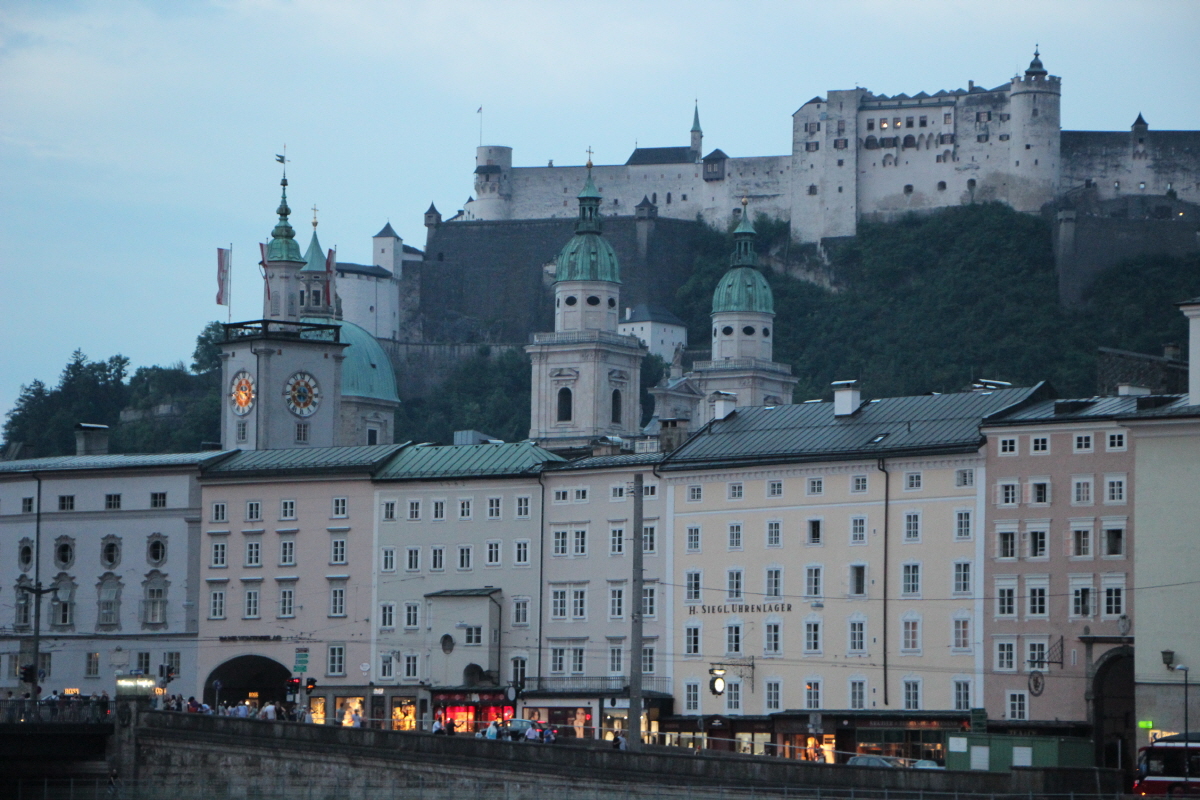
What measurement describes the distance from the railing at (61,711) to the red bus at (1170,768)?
1158 inches

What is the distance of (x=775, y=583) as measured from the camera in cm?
8431

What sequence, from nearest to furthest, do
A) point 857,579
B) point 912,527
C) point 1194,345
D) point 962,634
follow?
point 1194,345 < point 962,634 < point 912,527 < point 857,579

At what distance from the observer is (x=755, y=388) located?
153000 mm

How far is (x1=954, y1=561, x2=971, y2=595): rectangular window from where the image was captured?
79.6m

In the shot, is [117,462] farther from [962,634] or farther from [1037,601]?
[1037,601]

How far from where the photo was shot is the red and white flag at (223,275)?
397 ft

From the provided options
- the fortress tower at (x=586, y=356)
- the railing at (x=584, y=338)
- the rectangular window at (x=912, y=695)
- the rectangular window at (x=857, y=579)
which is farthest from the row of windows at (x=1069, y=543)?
the railing at (x=584, y=338)

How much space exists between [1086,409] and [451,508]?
23579mm

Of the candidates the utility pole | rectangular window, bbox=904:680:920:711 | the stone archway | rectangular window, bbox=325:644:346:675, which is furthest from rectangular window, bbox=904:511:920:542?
the utility pole

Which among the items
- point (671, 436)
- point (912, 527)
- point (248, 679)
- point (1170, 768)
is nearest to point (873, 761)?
point (1170, 768)

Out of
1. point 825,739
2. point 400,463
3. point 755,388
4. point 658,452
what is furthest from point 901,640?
point 755,388

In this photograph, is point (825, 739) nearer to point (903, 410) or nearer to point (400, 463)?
point (903, 410)

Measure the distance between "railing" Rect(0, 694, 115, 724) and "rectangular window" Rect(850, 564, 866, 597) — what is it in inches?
901

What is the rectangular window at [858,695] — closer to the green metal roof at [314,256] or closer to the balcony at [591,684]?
the balcony at [591,684]
